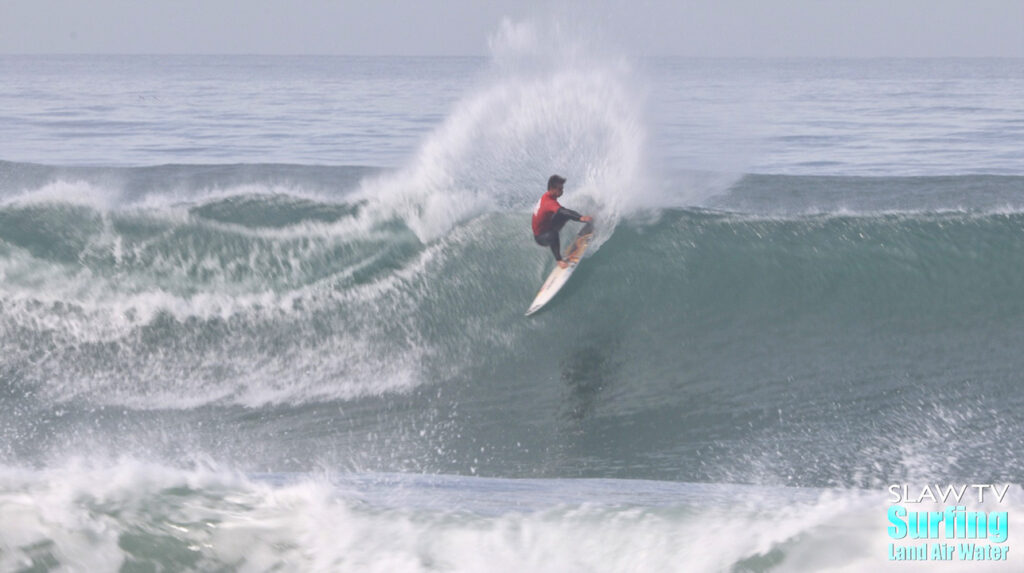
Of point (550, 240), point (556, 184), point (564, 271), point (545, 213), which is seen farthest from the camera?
point (564, 271)

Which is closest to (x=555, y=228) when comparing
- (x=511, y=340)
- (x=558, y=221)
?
(x=558, y=221)

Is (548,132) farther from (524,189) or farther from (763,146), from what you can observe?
(763,146)

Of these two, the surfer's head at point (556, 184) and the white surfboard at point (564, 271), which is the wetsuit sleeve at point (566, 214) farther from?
the white surfboard at point (564, 271)

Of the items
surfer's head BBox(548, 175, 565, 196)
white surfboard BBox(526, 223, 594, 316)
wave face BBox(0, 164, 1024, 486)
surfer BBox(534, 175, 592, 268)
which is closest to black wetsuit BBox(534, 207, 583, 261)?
surfer BBox(534, 175, 592, 268)

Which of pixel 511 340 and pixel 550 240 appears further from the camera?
pixel 550 240

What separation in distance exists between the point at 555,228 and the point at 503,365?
5.23 feet

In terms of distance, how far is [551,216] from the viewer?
9797mm

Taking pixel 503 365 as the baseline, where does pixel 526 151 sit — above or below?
above

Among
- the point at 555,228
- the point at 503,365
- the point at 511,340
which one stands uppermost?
the point at 555,228

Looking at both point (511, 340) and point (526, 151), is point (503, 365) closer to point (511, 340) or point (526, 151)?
point (511, 340)

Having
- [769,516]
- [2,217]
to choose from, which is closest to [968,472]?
[769,516]

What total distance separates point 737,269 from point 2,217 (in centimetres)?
895

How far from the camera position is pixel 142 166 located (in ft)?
70.5

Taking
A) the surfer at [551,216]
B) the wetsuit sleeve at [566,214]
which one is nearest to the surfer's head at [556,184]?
the surfer at [551,216]
